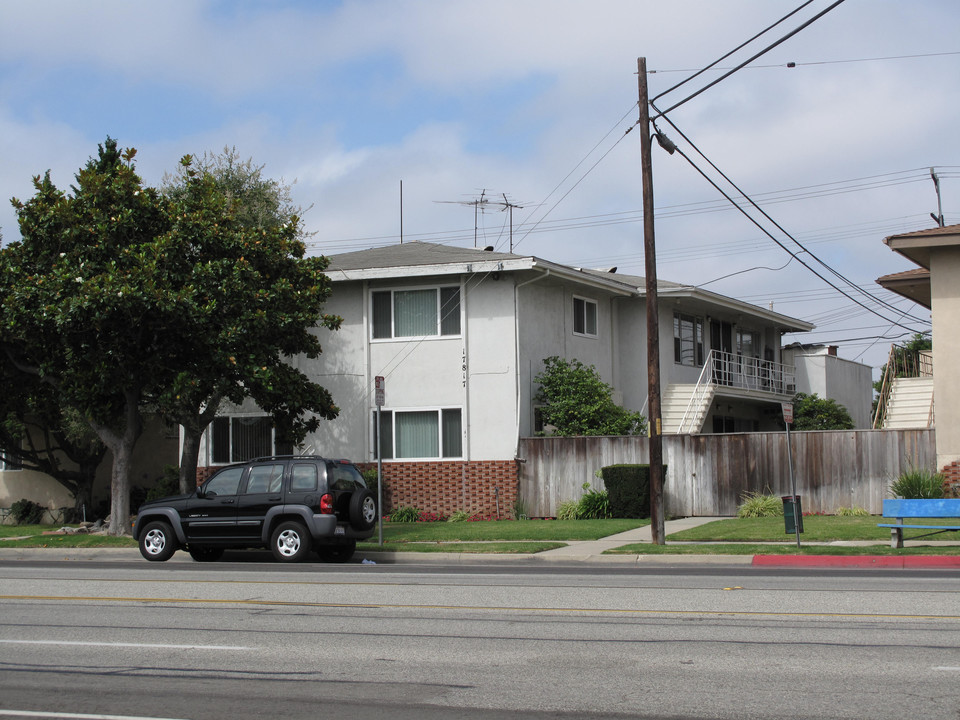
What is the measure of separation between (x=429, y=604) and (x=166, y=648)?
10.7ft

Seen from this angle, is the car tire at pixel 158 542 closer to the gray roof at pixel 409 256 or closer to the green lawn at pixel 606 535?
the green lawn at pixel 606 535

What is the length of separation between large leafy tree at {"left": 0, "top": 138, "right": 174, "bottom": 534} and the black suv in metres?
3.83

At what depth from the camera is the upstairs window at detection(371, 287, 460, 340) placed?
26.4 m

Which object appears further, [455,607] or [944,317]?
[944,317]

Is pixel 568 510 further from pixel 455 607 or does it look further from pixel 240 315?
pixel 455 607

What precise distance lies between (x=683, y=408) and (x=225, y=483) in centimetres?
1608

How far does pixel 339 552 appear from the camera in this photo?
1806cm

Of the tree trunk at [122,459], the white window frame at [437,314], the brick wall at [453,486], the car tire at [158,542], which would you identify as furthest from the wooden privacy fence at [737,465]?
the car tire at [158,542]

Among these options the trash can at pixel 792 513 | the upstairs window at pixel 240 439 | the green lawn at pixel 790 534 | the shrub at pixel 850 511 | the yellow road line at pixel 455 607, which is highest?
the upstairs window at pixel 240 439

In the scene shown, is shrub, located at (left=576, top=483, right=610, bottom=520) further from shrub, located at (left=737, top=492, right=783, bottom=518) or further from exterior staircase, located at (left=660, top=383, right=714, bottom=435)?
exterior staircase, located at (left=660, top=383, right=714, bottom=435)

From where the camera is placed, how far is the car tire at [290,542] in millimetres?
16906

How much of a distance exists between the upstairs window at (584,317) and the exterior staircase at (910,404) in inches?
324

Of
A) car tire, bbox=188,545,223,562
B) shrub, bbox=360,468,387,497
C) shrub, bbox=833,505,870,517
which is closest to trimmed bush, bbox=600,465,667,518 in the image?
shrub, bbox=833,505,870,517

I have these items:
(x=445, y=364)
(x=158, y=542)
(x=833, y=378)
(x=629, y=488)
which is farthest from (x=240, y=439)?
(x=833, y=378)
